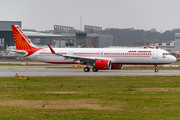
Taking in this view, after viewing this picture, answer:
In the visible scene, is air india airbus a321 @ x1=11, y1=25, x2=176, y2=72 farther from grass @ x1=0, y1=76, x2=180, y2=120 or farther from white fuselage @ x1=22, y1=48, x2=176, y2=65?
grass @ x1=0, y1=76, x2=180, y2=120

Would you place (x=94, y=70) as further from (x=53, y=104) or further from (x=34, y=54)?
(x=53, y=104)

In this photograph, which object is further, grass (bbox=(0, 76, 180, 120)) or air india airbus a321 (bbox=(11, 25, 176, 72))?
air india airbus a321 (bbox=(11, 25, 176, 72))

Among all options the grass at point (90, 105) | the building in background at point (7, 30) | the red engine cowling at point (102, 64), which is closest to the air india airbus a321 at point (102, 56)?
the red engine cowling at point (102, 64)

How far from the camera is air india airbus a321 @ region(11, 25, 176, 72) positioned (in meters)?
43.9

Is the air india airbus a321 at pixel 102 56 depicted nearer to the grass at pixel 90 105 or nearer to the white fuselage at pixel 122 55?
the white fuselage at pixel 122 55

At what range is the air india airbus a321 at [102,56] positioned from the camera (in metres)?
43.9

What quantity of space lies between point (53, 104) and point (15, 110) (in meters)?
2.48

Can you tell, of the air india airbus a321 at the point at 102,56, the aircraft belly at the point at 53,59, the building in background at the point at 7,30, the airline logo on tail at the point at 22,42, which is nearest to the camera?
the air india airbus a321 at the point at 102,56

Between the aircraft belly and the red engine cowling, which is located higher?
the aircraft belly

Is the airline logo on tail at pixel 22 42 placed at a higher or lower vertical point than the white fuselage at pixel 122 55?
higher

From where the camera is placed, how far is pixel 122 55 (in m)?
45.1

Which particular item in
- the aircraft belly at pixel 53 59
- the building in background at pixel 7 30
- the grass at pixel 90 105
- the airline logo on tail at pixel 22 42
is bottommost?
the grass at pixel 90 105

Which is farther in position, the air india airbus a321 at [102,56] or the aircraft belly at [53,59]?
the aircraft belly at [53,59]

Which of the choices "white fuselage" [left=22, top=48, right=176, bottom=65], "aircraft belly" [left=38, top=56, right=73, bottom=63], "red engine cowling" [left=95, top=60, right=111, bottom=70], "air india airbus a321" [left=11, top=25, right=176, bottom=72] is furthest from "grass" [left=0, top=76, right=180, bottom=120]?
"aircraft belly" [left=38, top=56, right=73, bottom=63]
